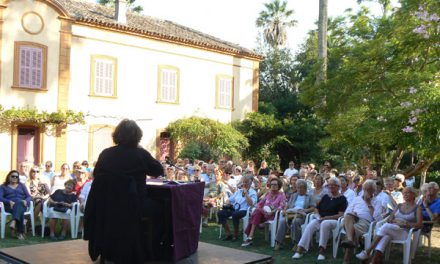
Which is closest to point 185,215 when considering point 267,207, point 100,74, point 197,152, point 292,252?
point 292,252

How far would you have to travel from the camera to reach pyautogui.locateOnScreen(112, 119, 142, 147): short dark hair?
4023 millimetres

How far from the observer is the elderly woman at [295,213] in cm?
790

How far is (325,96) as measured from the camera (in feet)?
30.5

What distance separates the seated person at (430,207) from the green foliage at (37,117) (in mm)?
→ 11678

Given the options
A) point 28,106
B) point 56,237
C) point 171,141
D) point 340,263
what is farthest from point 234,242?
point 171,141

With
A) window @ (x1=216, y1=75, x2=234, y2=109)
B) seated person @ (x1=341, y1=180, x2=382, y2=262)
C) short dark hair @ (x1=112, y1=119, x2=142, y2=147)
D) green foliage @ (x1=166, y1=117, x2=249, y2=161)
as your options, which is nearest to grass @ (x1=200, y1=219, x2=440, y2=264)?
seated person @ (x1=341, y1=180, x2=382, y2=262)

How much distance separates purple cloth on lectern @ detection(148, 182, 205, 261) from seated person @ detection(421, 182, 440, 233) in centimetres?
383

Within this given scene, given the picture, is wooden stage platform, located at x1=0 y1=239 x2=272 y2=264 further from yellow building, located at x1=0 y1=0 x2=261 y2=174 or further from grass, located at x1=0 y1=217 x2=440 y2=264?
yellow building, located at x1=0 y1=0 x2=261 y2=174

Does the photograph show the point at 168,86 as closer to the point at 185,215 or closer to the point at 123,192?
the point at 185,215

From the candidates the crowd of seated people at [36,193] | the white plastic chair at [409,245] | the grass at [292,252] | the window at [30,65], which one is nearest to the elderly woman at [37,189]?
the crowd of seated people at [36,193]

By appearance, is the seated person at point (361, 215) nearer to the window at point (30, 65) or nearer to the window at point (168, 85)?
the window at point (30, 65)

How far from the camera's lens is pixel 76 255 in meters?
4.74

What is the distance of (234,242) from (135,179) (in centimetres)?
480

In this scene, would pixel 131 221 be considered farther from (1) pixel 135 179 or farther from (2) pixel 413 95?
(2) pixel 413 95
